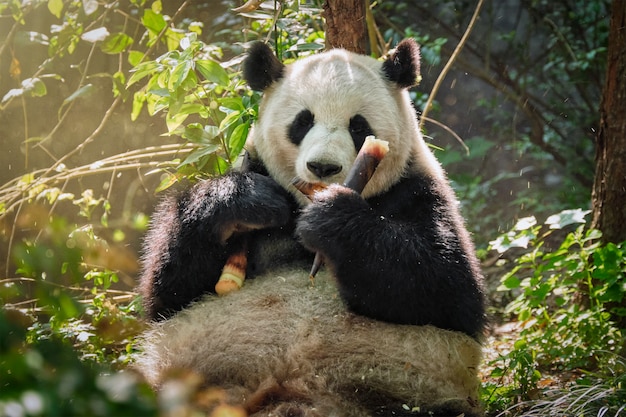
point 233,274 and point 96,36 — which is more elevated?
point 96,36

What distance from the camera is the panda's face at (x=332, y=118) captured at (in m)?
4.33

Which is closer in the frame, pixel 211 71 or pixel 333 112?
pixel 333 112

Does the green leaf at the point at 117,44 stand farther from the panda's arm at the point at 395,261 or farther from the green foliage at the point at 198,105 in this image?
the panda's arm at the point at 395,261

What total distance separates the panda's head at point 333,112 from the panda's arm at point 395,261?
300 millimetres

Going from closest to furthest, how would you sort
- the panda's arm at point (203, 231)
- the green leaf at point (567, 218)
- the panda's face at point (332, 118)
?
the panda's arm at point (203, 231) < the panda's face at point (332, 118) < the green leaf at point (567, 218)

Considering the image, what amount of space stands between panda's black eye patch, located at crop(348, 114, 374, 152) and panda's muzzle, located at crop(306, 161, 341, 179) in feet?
1.18

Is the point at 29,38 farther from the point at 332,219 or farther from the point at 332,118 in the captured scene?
the point at 332,219

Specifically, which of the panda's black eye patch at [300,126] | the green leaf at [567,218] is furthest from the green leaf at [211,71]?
the green leaf at [567,218]

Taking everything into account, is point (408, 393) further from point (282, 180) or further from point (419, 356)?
point (282, 180)

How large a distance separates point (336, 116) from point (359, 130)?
172 mm

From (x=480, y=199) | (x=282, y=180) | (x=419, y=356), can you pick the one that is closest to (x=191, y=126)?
(x=282, y=180)

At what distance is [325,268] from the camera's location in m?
4.50

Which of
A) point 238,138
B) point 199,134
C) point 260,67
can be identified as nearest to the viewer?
point 260,67

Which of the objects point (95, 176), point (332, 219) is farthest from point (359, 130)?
point (95, 176)
